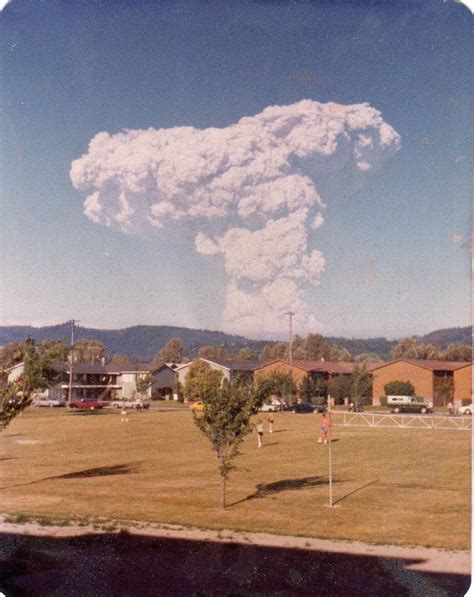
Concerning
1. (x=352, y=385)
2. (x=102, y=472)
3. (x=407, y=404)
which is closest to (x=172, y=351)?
(x=352, y=385)

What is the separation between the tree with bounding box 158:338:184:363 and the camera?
12388cm

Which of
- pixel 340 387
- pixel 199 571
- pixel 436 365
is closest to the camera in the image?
pixel 199 571

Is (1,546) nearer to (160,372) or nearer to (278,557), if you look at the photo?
(278,557)

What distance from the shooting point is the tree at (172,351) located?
406ft

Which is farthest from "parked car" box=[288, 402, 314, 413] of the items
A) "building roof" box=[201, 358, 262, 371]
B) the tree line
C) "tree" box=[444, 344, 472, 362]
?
the tree line

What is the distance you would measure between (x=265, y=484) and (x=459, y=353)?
81594mm

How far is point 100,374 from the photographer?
93125mm

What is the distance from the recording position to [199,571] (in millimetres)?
11336

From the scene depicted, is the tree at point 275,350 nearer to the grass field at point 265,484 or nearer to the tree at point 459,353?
the tree at point 459,353

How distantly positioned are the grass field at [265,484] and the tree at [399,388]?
32.4 meters

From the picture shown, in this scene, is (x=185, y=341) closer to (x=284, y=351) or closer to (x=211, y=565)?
(x=284, y=351)

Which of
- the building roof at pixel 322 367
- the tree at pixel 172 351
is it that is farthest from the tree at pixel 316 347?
the building roof at pixel 322 367

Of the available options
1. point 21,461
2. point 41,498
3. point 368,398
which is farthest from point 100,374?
point 41,498

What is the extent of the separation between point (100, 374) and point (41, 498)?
77.3m
